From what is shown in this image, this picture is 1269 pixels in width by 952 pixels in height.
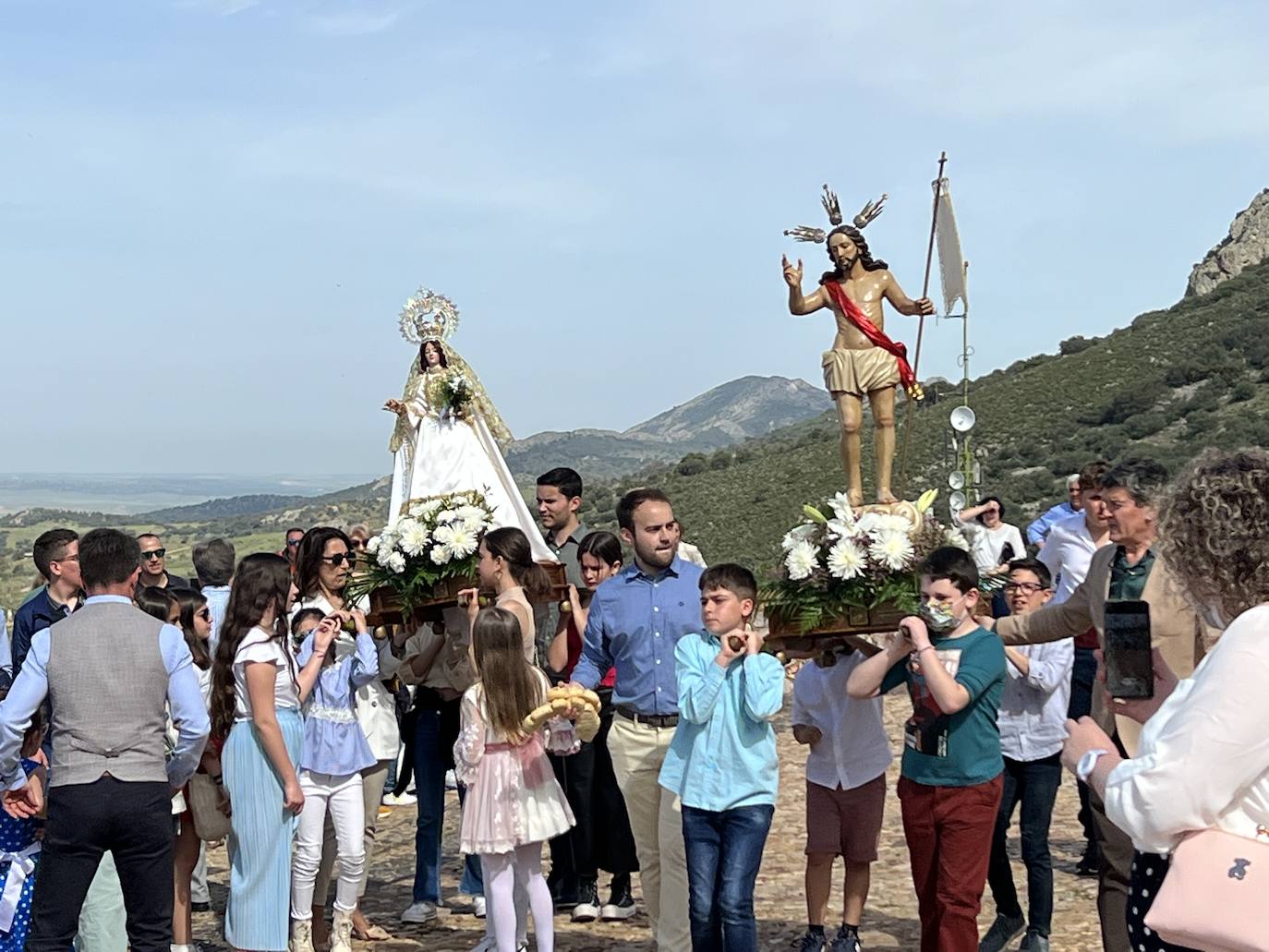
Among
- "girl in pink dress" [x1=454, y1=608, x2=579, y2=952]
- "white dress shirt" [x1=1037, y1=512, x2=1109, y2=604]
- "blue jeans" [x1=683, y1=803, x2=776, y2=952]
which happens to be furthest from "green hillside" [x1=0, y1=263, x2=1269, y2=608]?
"blue jeans" [x1=683, y1=803, x2=776, y2=952]

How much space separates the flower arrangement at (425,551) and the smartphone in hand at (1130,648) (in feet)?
14.8

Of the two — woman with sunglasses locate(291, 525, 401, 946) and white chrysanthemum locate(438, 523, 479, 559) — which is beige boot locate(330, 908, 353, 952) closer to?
woman with sunglasses locate(291, 525, 401, 946)

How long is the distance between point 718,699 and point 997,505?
6.30 meters

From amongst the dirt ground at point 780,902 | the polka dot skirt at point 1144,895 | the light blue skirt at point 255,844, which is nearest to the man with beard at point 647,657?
the dirt ground at point 780,902

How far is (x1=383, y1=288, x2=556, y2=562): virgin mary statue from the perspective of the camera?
451 inches

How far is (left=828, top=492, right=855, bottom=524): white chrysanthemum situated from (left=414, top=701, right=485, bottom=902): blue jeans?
9.20 feet

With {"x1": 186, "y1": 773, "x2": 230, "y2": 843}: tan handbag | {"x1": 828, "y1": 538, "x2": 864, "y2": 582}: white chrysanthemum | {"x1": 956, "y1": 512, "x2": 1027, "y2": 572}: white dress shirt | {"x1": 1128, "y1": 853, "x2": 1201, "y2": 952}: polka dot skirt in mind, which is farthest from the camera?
{"x1": 956, "y1": 512, "x2": 1027, "y2": 572}: white dress shirt

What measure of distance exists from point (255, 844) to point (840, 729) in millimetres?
2851

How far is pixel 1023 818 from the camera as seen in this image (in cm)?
766

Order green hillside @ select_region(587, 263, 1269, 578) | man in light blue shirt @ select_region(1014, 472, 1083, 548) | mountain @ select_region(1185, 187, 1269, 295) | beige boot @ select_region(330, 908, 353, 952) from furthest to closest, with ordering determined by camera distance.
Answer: mountain @ select_region(1185, 187, 1269, 295)
green hillside @ select_region(587, 263, 1269, 578)
man in light blue shirt @ select_region(1014, 472, 1083, 548)
beige boot @ select_region(330, 908, 353, 952)

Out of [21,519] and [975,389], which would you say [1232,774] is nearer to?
[975,389]

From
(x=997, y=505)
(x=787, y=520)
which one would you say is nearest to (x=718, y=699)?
(x=997, y=505)

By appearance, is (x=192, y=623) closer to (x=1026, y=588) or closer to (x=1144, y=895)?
(x=1026, y=588)

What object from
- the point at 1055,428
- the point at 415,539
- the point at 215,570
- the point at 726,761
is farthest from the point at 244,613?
the point at 1055,428
